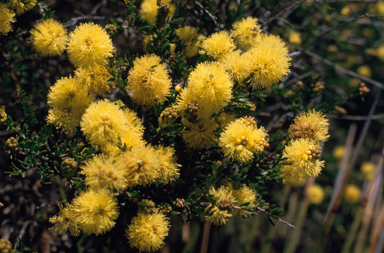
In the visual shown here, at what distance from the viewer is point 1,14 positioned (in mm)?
1788

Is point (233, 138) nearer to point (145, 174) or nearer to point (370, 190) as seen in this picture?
point (145, 174)

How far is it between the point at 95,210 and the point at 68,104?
0.74 metres

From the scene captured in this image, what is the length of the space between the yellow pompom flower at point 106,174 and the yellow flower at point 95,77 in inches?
22.3

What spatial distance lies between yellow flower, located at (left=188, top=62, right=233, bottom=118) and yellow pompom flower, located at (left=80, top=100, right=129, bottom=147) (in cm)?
49

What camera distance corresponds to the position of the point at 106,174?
139 cm

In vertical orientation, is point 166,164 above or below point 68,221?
above

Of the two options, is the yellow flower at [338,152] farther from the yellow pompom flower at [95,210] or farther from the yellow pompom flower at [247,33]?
the yellow pompom flower at [95,210]

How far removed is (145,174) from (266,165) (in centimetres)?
93

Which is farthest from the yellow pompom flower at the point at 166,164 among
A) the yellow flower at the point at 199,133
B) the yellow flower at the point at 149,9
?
the yellow flower at the point at 149,9

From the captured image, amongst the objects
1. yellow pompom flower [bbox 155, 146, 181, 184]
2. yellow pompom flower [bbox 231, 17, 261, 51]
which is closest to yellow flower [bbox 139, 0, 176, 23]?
yellow pompom flower [bbox 231, 17, 261, 51]

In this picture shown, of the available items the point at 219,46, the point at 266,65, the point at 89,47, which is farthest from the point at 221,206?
the point at 89,47

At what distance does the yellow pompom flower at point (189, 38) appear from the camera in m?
2.12

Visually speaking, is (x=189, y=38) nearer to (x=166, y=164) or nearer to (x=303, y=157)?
(x=166, y=164)

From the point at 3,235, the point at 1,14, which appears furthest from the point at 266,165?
the point at 3,235
